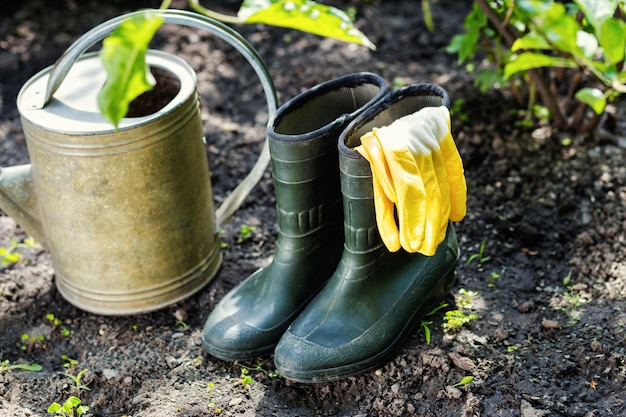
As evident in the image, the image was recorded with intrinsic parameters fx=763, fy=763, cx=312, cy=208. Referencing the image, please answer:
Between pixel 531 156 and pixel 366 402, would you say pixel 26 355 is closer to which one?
pixel 366 402

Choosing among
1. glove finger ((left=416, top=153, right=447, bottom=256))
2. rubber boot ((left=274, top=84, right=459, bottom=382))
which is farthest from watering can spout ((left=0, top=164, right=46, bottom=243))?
glove finger ((left=416, top=153, right=447, bottom=256))

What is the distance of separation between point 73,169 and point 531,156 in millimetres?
1691

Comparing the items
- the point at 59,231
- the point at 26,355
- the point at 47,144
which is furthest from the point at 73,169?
the point at 26,355

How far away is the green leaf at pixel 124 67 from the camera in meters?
1.20

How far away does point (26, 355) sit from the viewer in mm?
2336

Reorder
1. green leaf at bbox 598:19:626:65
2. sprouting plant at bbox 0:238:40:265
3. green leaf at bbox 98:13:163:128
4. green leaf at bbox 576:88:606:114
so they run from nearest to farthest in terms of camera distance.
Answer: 1. green leaf at bbox 98:13:163:128
2. green leaf at bbox 598:19:626:65
3. green leaf at bbox 576:88:606:114
4. sprouting plant at bbox 0:238:40:265

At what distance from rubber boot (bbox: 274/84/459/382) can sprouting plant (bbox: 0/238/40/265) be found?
110 centimetres

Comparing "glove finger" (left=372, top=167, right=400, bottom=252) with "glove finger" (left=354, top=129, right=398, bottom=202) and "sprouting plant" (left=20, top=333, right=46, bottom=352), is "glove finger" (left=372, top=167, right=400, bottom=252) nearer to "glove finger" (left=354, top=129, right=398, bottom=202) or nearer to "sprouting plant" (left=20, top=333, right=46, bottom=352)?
"glove finger" (left=354, top=129, right=398, bottom=202)

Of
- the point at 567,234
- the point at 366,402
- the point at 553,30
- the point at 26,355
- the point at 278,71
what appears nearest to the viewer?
the point at 553,30

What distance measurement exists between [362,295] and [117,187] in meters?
0.76

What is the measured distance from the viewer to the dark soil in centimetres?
204

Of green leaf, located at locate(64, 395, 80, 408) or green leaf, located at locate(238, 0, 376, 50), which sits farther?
green leaf, located at locate(64, 395, 80, 408)

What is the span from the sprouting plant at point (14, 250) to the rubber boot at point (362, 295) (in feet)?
3.62

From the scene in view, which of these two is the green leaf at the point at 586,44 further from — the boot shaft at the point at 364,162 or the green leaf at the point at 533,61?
the boot shaft at the point at 364,162
